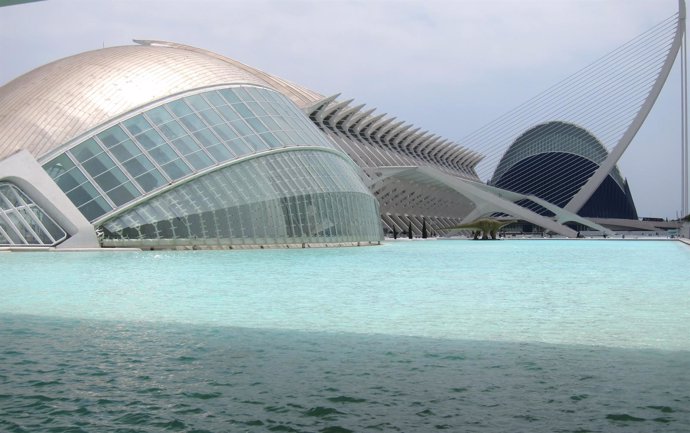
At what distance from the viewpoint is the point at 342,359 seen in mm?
7004

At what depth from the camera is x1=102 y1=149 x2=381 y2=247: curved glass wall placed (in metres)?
30.9

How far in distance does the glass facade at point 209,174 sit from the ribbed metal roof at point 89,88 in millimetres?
1258

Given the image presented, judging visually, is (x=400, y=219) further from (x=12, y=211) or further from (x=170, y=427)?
(x=170, y=427)

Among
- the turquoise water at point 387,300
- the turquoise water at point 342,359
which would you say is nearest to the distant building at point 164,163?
the turquoise water at point 387,300

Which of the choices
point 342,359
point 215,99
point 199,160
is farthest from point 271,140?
point 342,359

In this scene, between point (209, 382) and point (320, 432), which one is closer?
point (320, 432)

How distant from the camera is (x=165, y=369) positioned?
641 cm

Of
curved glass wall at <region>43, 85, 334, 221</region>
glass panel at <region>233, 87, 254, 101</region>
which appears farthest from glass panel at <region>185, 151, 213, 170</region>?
glass panel at <region>233, 87, 254, 101</region>

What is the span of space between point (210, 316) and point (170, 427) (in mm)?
5263

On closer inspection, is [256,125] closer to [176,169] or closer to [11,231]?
[176,169]

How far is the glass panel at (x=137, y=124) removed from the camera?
3281 cm

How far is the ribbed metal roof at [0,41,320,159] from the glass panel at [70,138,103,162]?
3.10ft

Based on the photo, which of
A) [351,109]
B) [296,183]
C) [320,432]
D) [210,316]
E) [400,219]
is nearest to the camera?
[320,432]

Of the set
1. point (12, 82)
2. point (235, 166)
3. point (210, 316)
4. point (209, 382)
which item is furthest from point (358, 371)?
point (12, 82)
